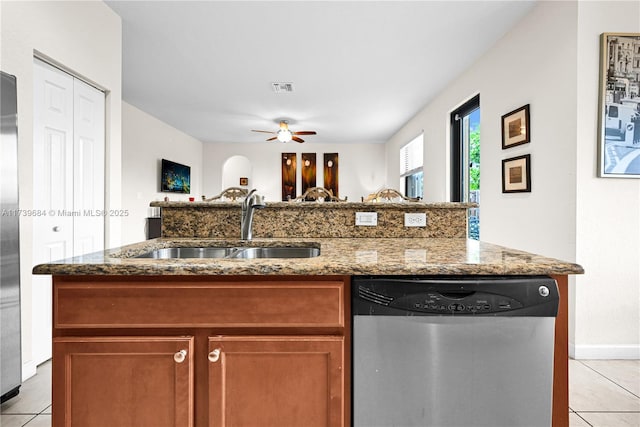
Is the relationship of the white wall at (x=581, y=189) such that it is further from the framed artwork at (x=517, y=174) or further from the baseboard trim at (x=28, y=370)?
the baseboard trim at (x=28, y=370)

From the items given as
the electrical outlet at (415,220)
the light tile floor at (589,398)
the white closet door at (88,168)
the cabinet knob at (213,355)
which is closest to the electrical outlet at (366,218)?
the electrical outlet at (415,220)

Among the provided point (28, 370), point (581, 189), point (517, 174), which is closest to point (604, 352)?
point (581, 189)

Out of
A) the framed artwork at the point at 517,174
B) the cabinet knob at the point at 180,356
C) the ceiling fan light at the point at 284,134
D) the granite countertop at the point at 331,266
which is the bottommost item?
the cabinet knob at the point at 180,356

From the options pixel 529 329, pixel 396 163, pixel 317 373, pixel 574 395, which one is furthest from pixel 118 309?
pixel 396 163

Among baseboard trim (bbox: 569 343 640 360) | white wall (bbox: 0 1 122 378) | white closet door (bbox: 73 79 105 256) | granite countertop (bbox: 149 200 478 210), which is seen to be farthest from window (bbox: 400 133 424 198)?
white closet door (bbox: 73 79 105 256)

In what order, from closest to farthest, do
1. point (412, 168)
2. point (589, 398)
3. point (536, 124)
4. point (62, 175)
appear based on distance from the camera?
1. point (589, 398)
2. point (62, 175)
3. point (536, 124)
4. point (412, 168)

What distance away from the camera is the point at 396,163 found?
25.4ft

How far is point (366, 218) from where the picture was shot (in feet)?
6.17

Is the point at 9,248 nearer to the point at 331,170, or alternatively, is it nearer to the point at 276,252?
the point at 276,252

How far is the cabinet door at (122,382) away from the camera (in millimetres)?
1041

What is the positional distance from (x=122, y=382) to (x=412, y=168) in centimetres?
618

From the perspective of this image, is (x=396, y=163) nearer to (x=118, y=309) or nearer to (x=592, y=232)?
(x=592, y=232)

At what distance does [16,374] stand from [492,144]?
13.1ft

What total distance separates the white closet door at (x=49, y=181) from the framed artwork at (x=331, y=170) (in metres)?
6.54
